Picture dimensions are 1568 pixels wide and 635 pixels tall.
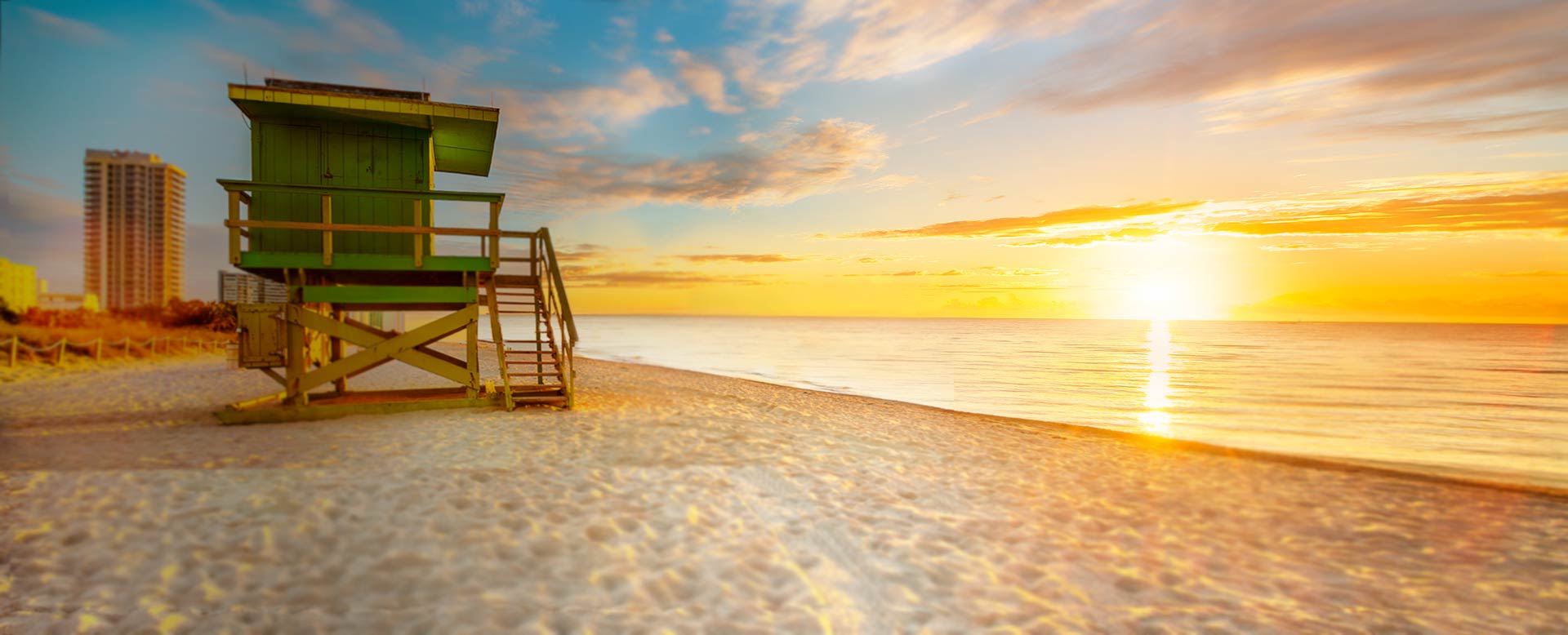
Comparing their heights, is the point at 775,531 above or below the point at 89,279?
below

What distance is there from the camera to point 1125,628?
445 centimetres

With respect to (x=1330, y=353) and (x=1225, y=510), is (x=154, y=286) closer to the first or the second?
(x=1225, y=510)

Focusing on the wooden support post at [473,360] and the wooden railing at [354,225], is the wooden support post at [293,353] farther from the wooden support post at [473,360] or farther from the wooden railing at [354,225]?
the wooden support post at [473,360]

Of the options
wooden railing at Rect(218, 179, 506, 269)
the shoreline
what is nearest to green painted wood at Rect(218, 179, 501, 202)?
wooden railing at Rect(218, 179, 506, 269)

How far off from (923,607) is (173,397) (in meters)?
16.2

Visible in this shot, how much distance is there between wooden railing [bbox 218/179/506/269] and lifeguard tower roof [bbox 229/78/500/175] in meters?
1.31

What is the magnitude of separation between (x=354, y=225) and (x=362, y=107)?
80.7 inches

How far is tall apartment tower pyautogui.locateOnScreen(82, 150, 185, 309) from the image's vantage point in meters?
90.8

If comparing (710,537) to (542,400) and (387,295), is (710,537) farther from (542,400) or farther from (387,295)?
(387,295)

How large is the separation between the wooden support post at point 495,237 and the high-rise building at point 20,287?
3187 centimetres

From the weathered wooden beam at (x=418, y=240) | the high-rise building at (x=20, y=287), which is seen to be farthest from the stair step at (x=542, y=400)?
the high-rise building at (x=20, y=287)

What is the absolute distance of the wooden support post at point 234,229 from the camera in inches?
401

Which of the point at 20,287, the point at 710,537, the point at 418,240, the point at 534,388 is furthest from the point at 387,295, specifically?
the point at 20,287

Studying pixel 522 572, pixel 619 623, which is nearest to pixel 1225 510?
pixel 619 623
